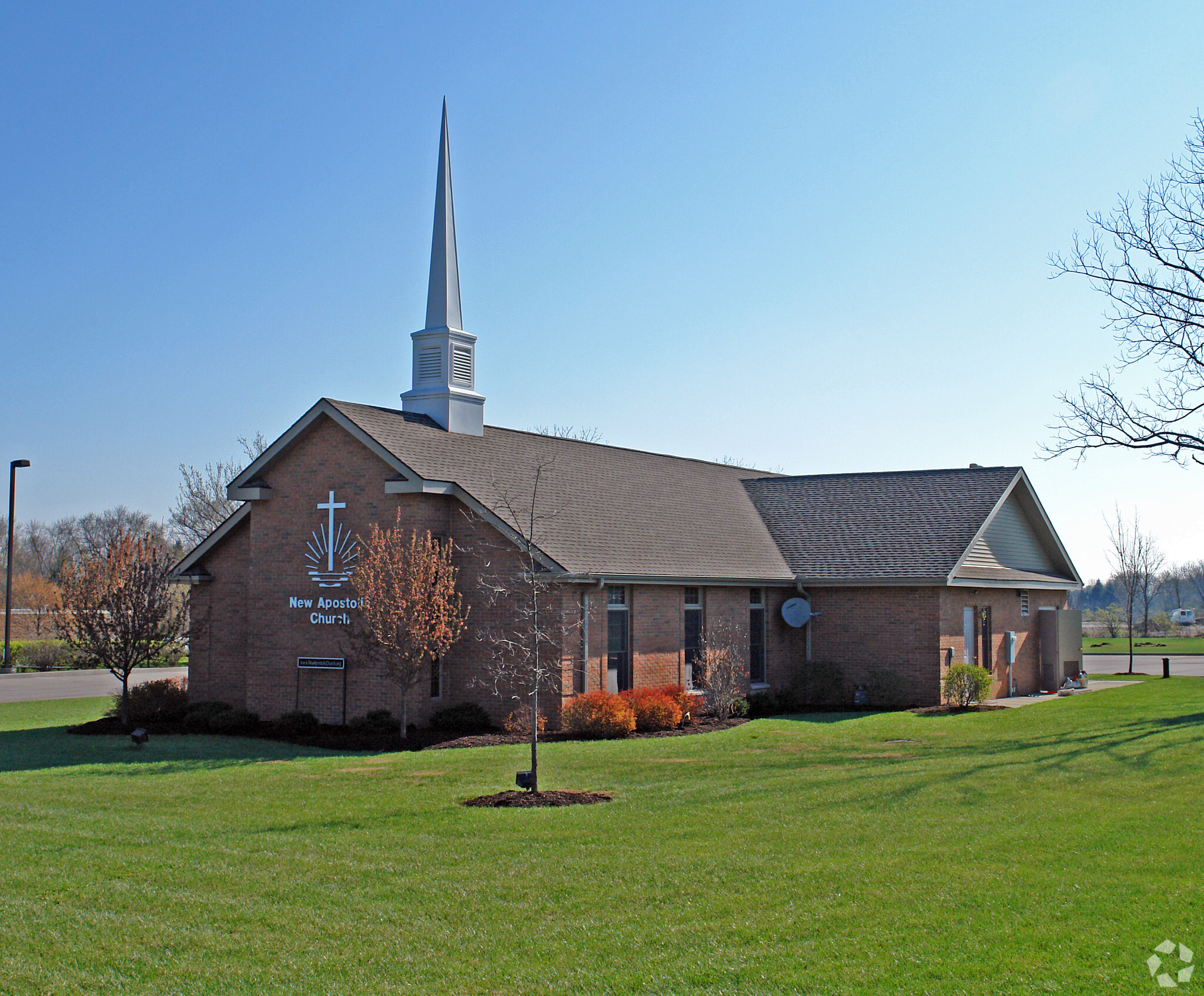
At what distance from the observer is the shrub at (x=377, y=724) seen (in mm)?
20062

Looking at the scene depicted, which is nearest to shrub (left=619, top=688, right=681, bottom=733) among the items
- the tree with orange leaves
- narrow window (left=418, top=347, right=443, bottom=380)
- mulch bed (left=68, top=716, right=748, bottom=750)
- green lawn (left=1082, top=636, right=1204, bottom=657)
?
mulch bed (left=68, top=716, right=748, bottom=750)

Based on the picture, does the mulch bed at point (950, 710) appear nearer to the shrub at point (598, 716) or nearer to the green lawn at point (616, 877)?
the shrub at point (598, 716)

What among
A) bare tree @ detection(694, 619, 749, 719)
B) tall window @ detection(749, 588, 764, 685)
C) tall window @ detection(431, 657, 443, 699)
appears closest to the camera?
tall window @ detection(431, 657, 443, 699)

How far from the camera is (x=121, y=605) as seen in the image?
22469mm

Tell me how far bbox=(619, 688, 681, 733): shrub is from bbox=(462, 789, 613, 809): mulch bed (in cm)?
729

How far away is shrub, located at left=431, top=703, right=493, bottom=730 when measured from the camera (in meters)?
20.2

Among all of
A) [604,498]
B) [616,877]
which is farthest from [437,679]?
[616,877]

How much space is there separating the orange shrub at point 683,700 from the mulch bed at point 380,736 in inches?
8.2

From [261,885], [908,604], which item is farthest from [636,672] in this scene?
[261,885]

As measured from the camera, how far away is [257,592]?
887 inches

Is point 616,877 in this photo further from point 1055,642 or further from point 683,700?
point 1055,642

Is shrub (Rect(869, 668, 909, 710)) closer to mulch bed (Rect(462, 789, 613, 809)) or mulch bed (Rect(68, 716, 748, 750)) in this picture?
mulch bed (Rect(68, 716, 748, 750))

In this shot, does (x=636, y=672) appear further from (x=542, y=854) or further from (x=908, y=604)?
(x=542, y=854)

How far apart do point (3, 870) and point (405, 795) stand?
4846mm
